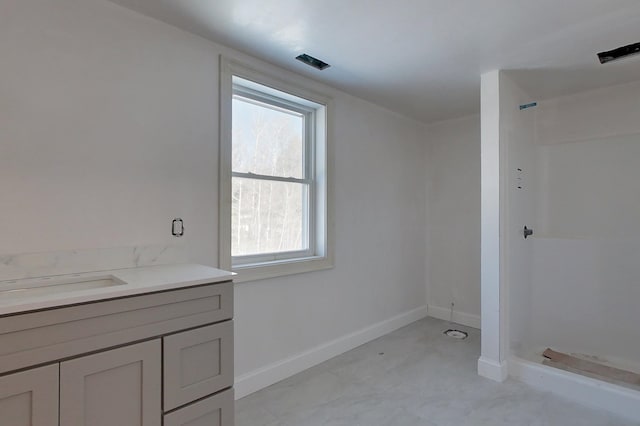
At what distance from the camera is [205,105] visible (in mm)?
2078

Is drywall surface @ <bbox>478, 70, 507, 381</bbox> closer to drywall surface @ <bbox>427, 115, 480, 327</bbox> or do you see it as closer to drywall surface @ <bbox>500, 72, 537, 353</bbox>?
drywall surface @ <bbox>500, 72, 537, 353</bbox>

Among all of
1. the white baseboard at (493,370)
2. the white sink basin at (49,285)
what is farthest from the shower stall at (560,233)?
the white sink basin at (49,285)

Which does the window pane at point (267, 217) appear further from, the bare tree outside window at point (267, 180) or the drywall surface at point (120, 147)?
the drywall surface at point (120, 147)

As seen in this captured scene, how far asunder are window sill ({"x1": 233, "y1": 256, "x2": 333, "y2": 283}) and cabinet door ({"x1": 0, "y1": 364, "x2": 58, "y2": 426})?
1085mm

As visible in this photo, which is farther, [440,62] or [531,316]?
[531,316]

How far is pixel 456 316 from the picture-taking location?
12.4 feet

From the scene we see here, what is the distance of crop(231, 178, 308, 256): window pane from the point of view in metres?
2.34

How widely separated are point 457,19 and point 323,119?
1.24 meters

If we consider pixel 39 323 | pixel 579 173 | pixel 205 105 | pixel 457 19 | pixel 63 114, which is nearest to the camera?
pixel 39 323

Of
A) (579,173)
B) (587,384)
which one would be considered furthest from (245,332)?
(579,173)

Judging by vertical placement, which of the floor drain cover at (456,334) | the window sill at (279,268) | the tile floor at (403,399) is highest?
the window sill at (279,268)

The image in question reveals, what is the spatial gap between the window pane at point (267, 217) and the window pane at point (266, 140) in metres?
0.11

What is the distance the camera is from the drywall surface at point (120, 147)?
1494 mm

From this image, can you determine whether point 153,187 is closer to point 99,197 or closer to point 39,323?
point 99,197
